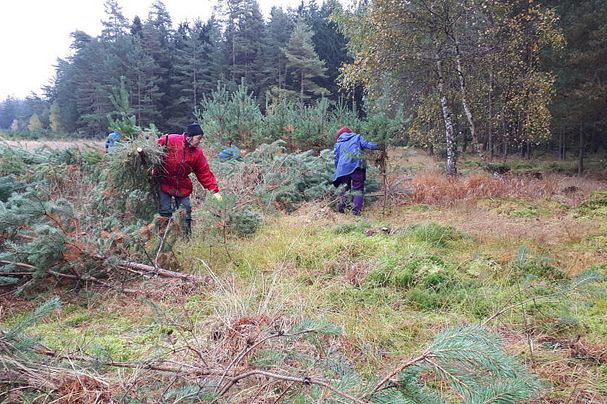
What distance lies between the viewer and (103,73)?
38.3m

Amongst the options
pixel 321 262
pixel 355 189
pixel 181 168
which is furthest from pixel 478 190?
pixel 181 168

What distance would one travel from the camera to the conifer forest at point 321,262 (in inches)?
79.7

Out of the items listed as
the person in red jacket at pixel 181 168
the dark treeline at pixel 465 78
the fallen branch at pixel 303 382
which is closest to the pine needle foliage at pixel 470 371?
the fallen branch at pixel 303 382

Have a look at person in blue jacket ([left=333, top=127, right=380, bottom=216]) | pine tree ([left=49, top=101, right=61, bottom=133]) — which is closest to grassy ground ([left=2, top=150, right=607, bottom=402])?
person in blue jacket ([left=333, top=127, right=380, bottom=216])

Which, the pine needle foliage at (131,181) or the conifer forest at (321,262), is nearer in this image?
the conifer forest at (321,262)

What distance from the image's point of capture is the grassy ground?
2.70 meters

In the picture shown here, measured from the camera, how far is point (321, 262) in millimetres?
4598

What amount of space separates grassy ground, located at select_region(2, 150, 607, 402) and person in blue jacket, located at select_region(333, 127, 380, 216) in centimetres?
110

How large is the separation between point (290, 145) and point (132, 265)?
8660mm

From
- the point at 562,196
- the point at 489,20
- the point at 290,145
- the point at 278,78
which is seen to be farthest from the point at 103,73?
the point at 562,196

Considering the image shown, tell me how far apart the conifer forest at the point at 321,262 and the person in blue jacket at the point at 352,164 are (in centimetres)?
7

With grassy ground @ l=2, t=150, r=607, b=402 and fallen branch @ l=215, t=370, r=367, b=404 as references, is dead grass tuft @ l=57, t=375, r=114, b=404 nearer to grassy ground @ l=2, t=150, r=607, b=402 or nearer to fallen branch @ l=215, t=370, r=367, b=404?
grassy ground @ l=2, t=150, r=607, b=402

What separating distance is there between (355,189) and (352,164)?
0.47 metres

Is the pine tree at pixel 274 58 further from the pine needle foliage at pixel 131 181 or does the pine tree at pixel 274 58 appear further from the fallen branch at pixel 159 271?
the fallen branch at pixel 159 271
